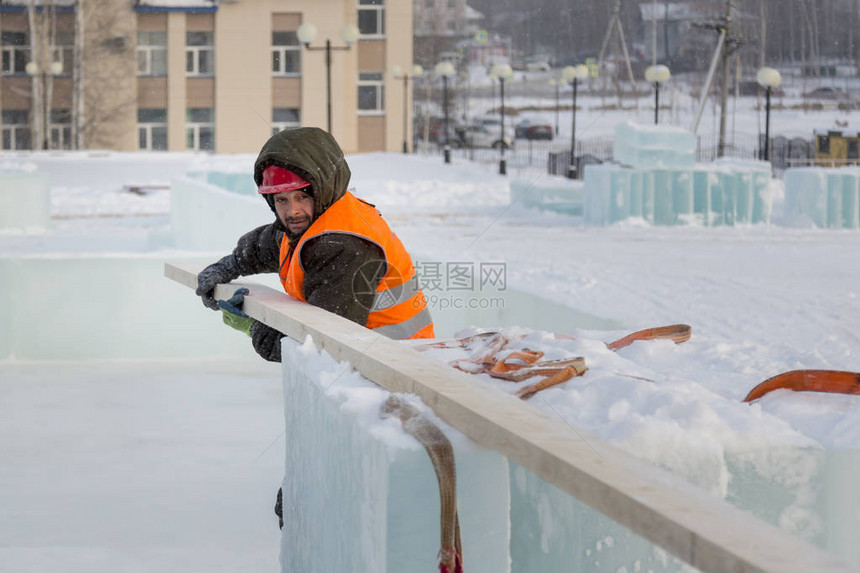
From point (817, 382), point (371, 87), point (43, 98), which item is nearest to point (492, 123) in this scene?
point (371, 87)

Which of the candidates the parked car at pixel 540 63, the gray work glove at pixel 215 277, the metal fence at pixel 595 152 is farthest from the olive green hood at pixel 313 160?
the parked car at pixel 540 63

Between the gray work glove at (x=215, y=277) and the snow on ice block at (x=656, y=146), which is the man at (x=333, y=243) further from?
the snow on ice block at (x=656, y=146)

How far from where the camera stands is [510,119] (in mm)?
51094

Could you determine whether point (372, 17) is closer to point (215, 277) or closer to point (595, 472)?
point (215, 277)

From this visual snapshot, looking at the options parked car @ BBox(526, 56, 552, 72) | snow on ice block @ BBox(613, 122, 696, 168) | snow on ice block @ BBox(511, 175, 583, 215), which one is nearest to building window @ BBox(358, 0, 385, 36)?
parked car @ BBox(526, 56, 552, 72)

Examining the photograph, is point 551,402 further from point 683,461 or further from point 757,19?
point 757,19

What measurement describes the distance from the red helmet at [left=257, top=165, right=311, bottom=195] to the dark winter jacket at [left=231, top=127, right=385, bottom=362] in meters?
0.02

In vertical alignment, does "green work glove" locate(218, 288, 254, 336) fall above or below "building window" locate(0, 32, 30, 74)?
below

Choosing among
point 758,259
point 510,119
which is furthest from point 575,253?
point 510,119

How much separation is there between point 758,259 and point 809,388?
10.2 m

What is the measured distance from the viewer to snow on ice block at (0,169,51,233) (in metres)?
16.6

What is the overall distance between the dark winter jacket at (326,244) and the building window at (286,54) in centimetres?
3923

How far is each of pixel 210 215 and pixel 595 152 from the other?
30750mm

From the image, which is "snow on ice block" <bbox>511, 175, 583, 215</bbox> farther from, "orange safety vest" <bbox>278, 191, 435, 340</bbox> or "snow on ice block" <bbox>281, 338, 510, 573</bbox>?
"snow on ice block" <bbox>281, 338, 510, 573</bbox>
